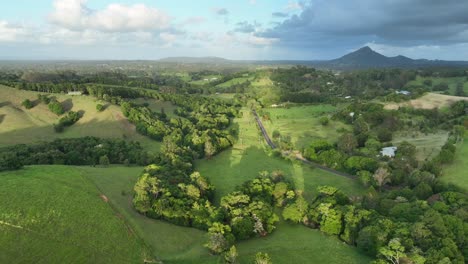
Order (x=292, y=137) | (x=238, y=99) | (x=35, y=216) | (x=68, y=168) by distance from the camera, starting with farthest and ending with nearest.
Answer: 1. (x=238, y=99)
2. (x=292, y=137)
3. (x=68, y=168)
4. (x=35, y=216)

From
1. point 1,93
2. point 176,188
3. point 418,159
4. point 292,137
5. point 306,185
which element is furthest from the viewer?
point 1,93

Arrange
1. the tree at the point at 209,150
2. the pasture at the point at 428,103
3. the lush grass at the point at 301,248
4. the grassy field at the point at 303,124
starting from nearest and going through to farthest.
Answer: the lush grass at the point at 301,248, the tree at the point at 209,150, the grassy field at the point at 303,124, the pasture at the point at 428,103

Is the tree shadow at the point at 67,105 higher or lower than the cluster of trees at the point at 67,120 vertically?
higher

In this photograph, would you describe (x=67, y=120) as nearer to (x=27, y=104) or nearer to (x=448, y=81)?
(x=27, y=104)

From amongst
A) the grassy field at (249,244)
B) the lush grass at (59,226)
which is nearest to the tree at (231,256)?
the grassy field at (249,244)

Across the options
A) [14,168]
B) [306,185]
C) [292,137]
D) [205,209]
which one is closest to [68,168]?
[14,168]

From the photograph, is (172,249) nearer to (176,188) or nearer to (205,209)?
(205,209)

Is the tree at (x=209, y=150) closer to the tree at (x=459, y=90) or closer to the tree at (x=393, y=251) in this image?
the tree at (x=393, y=251)
